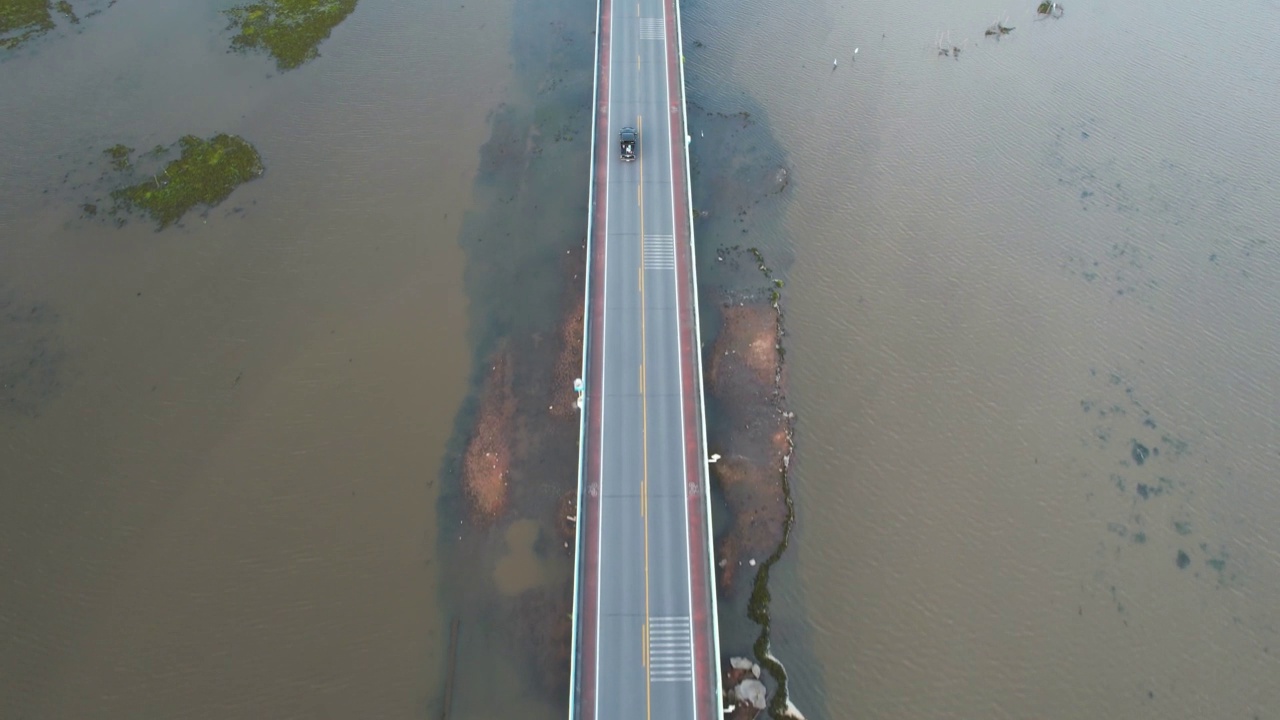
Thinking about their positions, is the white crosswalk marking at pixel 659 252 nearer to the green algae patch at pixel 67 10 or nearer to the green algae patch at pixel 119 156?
the green algae patch at pixel 119 156

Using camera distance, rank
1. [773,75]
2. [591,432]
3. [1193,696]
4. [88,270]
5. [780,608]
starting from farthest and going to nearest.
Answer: [773,75] < [88,270] < [591,432] < [780,608] < [1193,696]

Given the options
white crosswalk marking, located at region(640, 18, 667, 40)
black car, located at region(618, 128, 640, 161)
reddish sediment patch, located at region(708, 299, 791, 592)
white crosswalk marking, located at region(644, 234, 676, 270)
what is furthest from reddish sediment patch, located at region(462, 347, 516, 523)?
white crosswalk marking, located at region(640, 18, 667, 40)

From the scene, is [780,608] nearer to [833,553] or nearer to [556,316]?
[833,553]

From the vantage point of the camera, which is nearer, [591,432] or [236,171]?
[591,432]

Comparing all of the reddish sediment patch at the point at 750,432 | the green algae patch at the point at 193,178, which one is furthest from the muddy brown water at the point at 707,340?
the green algae patch at the point at 193,178

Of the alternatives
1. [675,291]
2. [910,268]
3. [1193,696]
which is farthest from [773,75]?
[1193,696]

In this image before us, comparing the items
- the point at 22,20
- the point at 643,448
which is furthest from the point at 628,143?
the point at 22,20
